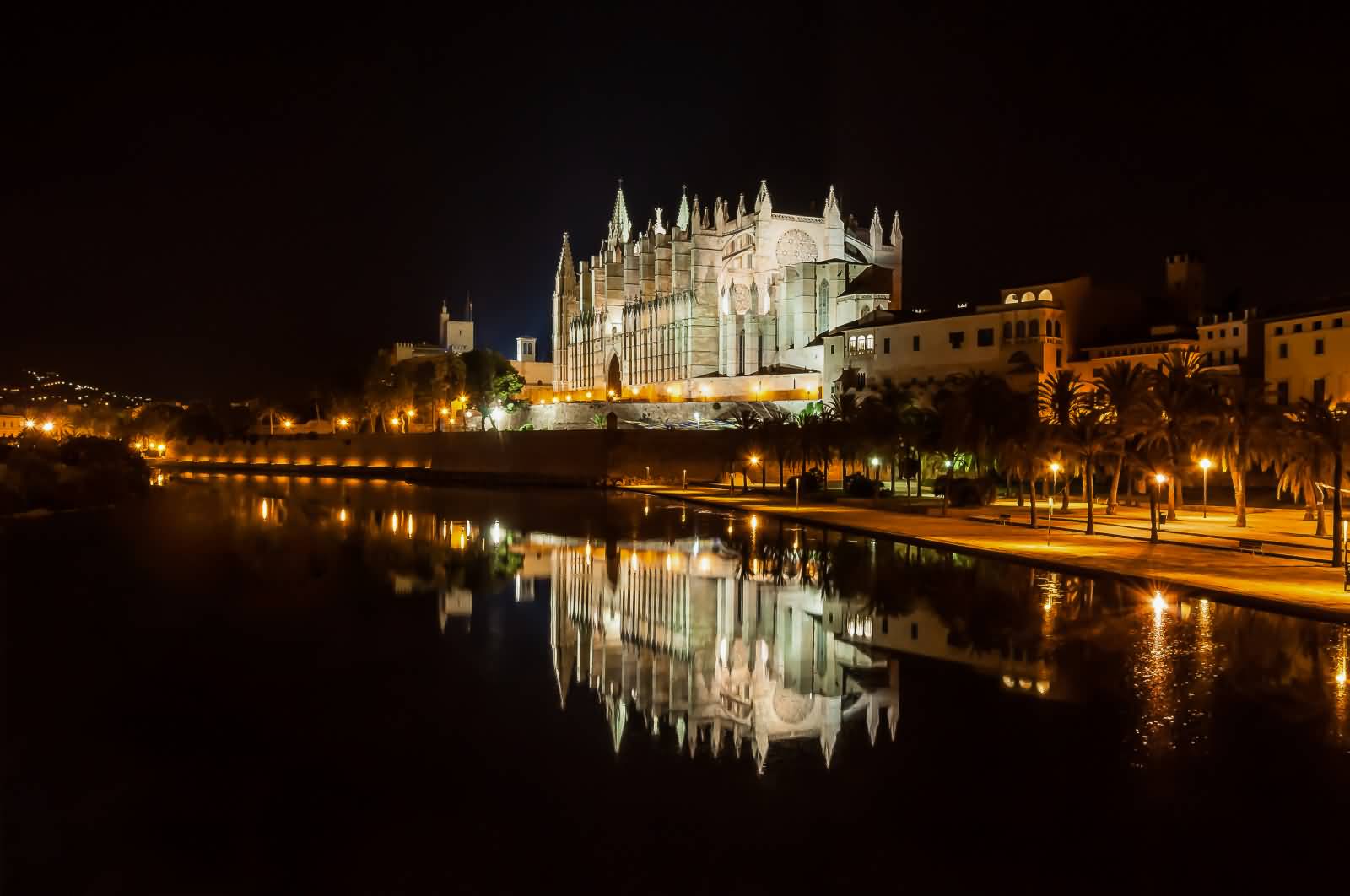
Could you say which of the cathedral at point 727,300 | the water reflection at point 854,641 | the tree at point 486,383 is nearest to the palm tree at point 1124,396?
the water reflection at point 854,641

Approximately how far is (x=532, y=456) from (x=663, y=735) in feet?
179

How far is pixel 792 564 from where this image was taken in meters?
20.2

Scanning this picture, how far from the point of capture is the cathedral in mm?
65875

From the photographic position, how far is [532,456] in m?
62.8

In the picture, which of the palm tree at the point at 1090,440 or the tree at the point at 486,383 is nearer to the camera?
the palm tree at the point at 1090,440

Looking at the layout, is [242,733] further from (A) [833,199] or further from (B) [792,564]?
(A) [833,199]

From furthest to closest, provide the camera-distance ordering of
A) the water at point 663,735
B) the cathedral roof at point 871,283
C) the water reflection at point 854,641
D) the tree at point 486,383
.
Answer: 1. the tree at point 486,383
2. the cathedral roof at point 871,283
3. the water reflection at point 854,641
4. the water at point 663,735

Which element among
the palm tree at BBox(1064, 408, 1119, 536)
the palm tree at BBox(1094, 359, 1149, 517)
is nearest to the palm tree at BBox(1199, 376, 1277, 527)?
the palm tree at BBox(1094, 359, 1149, 517)

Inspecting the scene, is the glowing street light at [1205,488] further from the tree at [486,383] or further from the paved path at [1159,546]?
the tree at [486,383]

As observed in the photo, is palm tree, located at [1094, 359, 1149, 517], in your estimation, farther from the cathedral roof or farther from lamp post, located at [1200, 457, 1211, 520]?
the cathedral roof

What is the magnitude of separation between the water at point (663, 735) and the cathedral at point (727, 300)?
4874 cm

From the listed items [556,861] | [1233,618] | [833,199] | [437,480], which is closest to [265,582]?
[556,861]

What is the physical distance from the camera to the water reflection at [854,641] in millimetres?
9203

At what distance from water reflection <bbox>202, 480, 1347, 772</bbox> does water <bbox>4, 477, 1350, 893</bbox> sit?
0.06m
